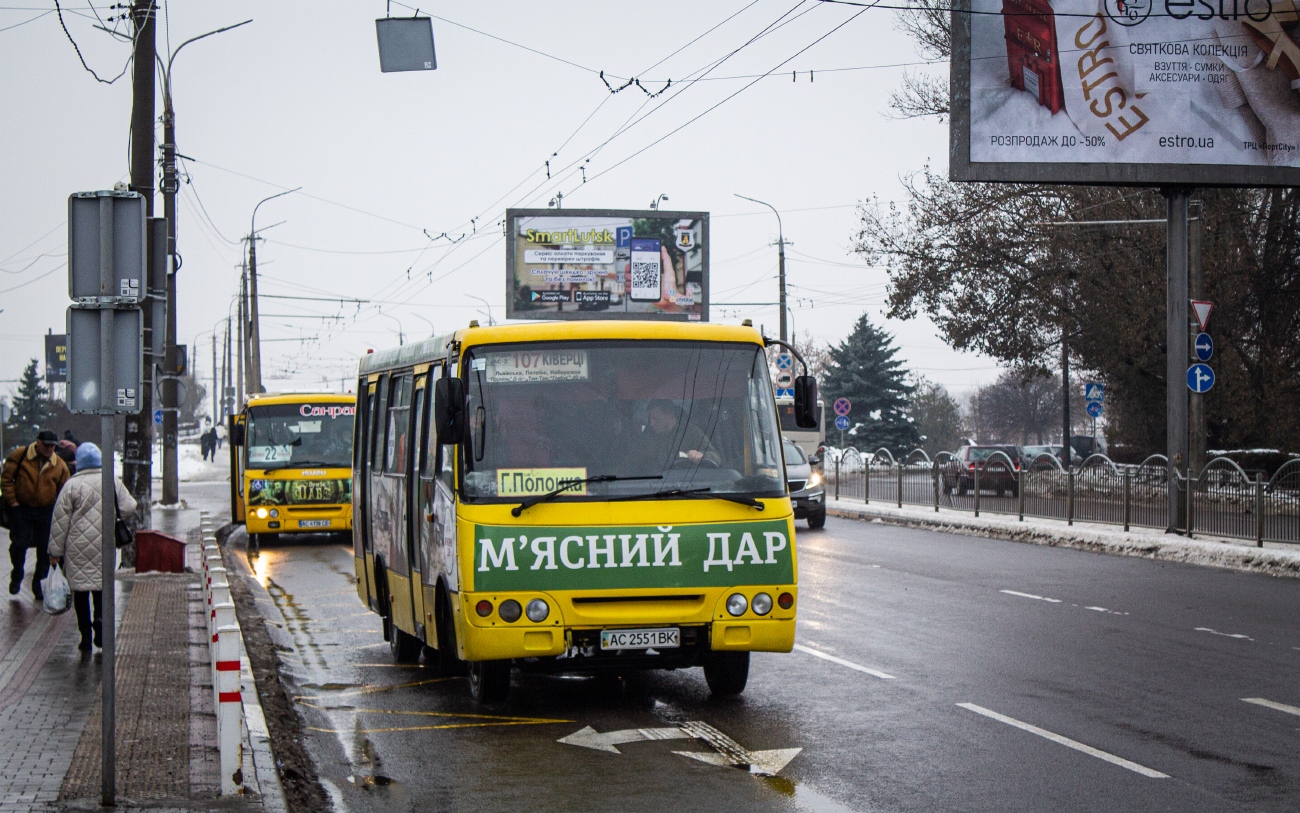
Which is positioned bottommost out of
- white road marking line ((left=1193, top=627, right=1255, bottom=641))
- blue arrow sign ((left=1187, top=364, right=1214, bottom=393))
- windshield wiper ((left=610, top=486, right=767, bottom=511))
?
white road marking line ((left=1193, top=627, right=1255, bottom=641))

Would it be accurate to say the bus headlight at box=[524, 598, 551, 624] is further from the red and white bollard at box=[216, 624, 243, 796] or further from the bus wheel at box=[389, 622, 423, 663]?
the bus wheel at box=[389, 622, 423, 663]

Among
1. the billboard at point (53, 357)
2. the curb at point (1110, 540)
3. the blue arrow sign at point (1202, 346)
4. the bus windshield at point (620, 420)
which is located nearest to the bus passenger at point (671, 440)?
the bus windshield at point (620, 420)

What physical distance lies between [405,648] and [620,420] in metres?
3.63

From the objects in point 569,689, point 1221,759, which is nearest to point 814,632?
point 569,689

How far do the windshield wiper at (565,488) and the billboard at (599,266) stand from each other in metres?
39.2

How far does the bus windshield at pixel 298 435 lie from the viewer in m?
26.5

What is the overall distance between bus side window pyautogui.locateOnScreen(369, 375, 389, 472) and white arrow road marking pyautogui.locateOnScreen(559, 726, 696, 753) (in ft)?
14.6

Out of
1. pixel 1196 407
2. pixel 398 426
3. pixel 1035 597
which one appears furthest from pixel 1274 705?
pixel 1196 407

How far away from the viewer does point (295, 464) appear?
26.4m

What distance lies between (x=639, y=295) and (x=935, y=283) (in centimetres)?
1153

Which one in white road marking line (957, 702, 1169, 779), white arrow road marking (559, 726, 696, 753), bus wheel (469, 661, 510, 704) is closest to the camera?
white road marking line (957, 702, 1169, 779)

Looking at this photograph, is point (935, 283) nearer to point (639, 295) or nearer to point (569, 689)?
point (639, 295)

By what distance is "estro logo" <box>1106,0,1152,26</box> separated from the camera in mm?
23234

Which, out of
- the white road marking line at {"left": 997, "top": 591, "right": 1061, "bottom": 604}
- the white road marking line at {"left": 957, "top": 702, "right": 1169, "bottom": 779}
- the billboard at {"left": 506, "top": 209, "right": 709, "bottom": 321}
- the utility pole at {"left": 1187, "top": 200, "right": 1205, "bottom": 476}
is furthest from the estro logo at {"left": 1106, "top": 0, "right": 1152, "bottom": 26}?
the billboard at {"left": 506, "top": 209, "right": 709, "bottom": 321}
